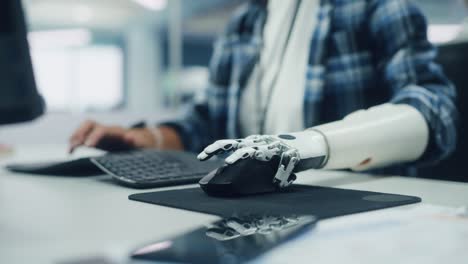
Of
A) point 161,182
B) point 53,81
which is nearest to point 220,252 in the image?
point 161,182

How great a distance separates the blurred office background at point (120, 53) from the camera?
10.3ft

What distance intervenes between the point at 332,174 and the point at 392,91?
40 centimetres

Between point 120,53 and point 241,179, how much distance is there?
5.11 m

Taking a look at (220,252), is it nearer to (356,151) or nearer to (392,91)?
(356,151)

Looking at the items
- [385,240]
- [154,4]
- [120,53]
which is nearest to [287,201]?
[385,240]

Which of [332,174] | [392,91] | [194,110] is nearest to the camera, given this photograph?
[332,174]

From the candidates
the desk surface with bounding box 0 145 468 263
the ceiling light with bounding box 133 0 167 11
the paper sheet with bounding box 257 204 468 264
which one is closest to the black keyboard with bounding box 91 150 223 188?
the desk surface with bounding box 0 145 468 263

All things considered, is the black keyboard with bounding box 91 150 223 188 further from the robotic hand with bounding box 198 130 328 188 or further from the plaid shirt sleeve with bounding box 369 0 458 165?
the plaid shirt sleeve with bounding box 369 0 458 165

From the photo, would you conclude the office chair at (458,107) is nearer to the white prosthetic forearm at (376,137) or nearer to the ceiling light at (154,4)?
the white prosthetic forearm at (376,137)

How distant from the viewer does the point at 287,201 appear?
1.89 feet

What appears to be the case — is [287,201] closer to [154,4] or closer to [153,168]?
[153,168]

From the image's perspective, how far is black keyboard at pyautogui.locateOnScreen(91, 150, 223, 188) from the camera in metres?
0.73

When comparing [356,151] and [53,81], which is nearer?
[356,151]

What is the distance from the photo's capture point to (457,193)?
2.20 ft
